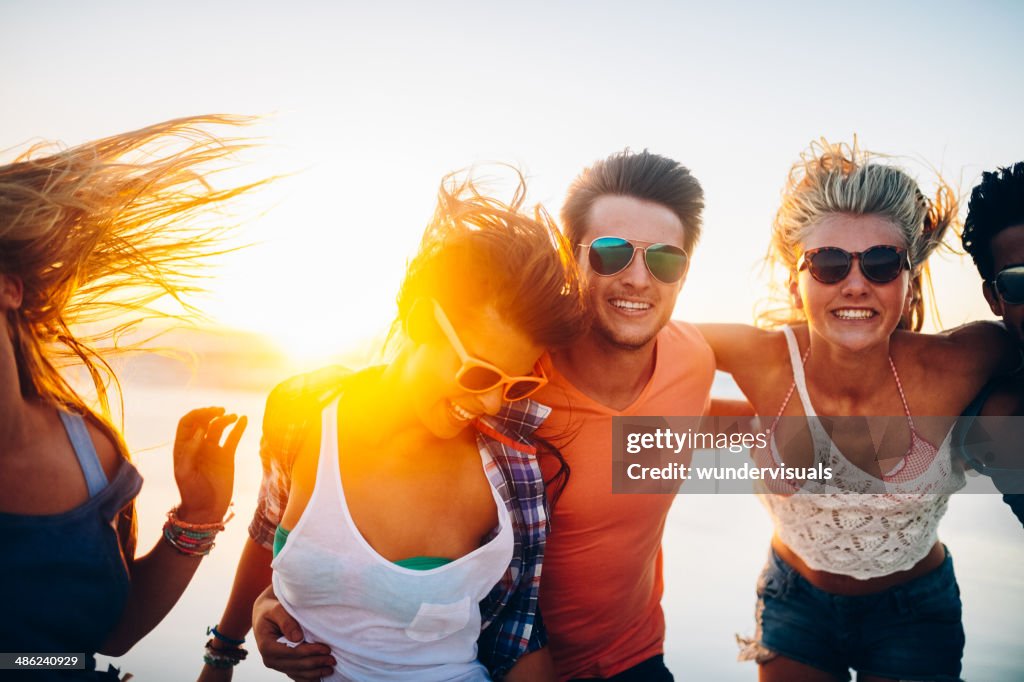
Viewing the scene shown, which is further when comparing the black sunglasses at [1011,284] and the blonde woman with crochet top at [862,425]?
the blonde woman with crochet top at [862,425]

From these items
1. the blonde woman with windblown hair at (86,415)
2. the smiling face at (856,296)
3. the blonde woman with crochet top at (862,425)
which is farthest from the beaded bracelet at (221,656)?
the smiling face at (856,296)

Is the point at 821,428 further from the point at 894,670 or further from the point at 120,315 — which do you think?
the point at 120,315

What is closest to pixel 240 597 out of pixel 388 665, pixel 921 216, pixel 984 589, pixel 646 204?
pixel 388 665

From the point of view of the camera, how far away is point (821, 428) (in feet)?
11.1

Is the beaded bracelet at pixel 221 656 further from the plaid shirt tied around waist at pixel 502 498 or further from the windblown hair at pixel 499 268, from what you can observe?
the windblown hair at pixel 499 268

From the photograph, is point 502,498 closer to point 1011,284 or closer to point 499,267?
point 499,267

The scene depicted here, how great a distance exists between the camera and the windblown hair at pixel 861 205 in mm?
3305

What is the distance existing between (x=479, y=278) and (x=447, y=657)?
143 centimetres

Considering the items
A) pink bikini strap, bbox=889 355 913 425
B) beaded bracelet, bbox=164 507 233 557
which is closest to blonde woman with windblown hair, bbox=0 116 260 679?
beaded bracelet, bbox=164 507 233 557

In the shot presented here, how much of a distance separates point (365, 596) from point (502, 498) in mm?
632

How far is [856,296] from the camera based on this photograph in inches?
127

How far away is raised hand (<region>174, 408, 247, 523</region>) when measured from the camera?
2523mm

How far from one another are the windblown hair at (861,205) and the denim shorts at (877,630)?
4.76 feet

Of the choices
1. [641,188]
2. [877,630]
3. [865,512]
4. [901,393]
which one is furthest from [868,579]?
[641,188]
